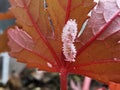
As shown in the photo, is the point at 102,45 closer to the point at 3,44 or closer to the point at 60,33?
the point at 60,33

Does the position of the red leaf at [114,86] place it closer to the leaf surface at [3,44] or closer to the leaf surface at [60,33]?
the leaf surface at [60,33]

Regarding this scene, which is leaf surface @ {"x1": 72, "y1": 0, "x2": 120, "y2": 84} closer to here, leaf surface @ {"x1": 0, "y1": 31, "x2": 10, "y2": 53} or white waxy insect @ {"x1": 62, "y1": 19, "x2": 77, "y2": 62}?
white waxy insect @ {"x1": 62, "y1": 19, "x2": 77, "y2": 62}

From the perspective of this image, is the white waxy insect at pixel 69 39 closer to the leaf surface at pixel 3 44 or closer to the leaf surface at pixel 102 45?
the leaf surface at pixel 102 45

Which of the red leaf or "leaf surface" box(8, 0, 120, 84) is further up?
"leaf surface" box(8, 0, 120, 84)

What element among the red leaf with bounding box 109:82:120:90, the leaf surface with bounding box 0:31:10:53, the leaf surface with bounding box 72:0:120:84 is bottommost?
the red leaf with bounding box 109:82:120:90

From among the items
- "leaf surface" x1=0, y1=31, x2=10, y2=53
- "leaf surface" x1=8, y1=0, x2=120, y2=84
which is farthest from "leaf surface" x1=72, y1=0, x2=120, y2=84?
"leaf surface" x1=0, y1=31, x2=10, y2=53

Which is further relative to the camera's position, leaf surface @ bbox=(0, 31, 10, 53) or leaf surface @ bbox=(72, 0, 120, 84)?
leaf surface @ bbox=(0, 31, 10, 53)

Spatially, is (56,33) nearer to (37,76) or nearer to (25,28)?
(25,28)

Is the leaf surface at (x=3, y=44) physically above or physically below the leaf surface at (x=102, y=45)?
above

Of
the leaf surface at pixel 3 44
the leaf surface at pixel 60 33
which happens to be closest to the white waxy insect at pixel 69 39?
the leaf surface at pixel 60 33

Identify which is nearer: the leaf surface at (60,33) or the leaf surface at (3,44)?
the leaf surface at (60,33)

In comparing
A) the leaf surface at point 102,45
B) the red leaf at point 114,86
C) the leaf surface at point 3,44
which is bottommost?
the red leaf at point 114,86

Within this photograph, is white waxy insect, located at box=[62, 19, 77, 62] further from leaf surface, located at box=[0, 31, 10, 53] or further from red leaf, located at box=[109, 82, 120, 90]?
leaf surface, located at box=[0, 31, 10, 53]
